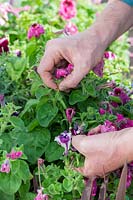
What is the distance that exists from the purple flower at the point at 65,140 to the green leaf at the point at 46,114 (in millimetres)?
70

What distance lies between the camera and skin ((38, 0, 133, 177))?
150 centimetres

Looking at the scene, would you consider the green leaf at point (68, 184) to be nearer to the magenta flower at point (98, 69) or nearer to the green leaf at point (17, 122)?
the green leaf at point (17, 122)

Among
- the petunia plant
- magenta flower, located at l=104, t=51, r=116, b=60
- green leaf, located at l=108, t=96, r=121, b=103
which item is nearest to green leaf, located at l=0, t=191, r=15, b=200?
the petunia plant

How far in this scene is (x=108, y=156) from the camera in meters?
1.50

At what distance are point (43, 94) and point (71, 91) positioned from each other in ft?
0.29

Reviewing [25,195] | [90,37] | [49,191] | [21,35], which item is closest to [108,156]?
[49,191]

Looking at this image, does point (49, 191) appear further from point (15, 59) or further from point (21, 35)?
point (21, 35)

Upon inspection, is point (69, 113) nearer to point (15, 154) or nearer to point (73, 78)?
point (73, 78)

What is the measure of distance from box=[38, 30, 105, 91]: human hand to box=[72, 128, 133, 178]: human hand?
0.75 feet

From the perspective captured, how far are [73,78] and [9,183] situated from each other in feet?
1.13

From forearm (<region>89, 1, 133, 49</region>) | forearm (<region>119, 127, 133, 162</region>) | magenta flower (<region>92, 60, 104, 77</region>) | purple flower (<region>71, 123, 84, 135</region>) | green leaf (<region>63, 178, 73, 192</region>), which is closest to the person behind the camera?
forearm (<region>119, 127, 133, 162</region>)

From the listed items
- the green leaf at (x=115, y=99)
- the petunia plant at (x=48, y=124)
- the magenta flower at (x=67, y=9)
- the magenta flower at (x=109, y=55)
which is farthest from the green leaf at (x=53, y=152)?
the magenta flower at (x=67, y=9)

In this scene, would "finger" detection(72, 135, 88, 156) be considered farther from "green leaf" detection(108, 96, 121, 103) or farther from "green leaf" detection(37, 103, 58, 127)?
"green leaf" detection(108, 96, 121, 103)

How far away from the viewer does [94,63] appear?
5.92ft
